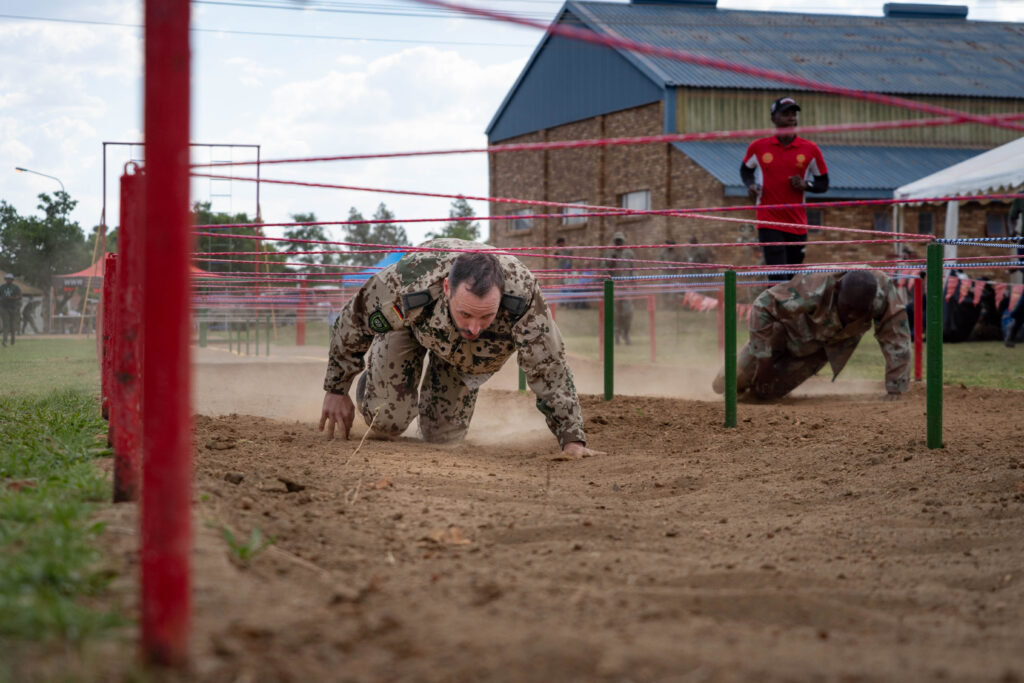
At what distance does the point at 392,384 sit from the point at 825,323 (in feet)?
10.9

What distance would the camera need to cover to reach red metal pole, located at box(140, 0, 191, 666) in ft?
4.71

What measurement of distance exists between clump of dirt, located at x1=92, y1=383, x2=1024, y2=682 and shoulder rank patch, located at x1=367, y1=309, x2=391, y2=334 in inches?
22.1

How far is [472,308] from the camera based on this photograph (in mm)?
3941

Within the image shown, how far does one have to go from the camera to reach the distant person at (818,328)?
6.39 metres

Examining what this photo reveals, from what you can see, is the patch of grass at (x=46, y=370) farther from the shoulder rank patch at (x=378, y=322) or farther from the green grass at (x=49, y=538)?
the shoulder rank patch at (x=378, y=322)

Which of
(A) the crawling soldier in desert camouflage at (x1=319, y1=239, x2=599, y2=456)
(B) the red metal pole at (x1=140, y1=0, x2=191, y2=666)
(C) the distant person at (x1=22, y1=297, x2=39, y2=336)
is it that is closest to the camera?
(B) the red metal pole at (x1=140, y1=0, x2=191, y2=666)

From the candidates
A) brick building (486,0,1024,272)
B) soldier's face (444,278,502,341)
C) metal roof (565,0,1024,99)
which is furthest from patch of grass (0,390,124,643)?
metal roof (565,0,1024,99)

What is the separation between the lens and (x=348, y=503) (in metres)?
2.88

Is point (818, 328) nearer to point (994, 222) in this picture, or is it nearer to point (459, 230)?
point (459, 230)

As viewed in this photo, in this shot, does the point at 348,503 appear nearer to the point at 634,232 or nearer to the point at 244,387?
the point at 244,387

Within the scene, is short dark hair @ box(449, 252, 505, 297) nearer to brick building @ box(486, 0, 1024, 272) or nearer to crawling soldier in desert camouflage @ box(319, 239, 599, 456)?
crawling soldier in desert camouflage @ box(319, 239, 599, 456)

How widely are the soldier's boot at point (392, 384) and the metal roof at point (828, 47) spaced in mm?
16962

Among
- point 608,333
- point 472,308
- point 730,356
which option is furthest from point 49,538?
point 608,333

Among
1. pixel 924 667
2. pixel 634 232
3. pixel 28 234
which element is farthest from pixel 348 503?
pixel 634 232
